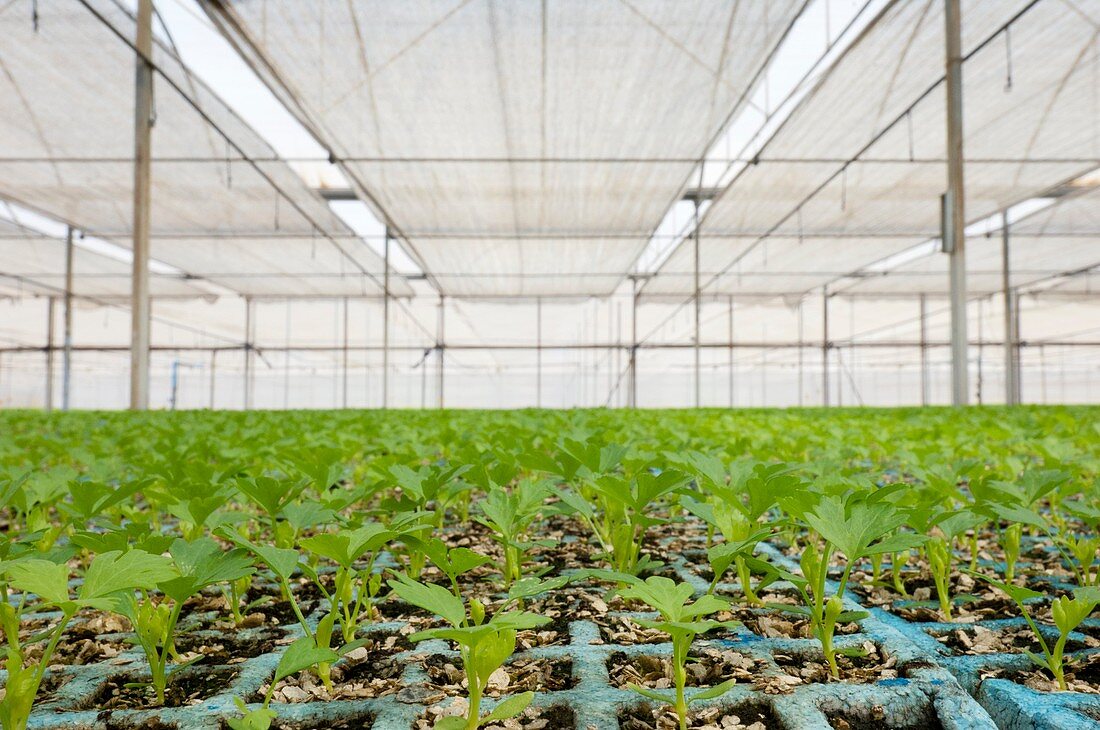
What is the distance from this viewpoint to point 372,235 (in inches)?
461

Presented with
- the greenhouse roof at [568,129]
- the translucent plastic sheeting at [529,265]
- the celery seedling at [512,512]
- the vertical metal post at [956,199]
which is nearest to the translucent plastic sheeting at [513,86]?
the greenhouse roof at [568,129]

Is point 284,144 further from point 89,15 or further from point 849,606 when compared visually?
point 849,606

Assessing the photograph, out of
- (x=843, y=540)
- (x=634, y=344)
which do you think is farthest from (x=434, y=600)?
(x=634, y=344)

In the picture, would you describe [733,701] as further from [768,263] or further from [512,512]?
[768,263]

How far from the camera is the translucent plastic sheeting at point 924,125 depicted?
19.3ft

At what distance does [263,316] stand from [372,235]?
10.4m

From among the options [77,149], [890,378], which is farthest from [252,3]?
[890,378]

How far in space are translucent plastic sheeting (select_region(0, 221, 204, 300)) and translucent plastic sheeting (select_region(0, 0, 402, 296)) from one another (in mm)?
1495

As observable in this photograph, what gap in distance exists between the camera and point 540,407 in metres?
9.67

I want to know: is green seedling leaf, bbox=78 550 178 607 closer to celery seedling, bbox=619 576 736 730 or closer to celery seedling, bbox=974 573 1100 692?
celery seedling, bbox=619 576 736 730

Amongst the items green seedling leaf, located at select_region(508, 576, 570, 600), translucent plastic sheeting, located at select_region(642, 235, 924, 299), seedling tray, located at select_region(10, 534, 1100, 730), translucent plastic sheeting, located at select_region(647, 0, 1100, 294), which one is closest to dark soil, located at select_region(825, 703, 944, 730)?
seedling tray, located at select_region(10, 534, 1100, 730)

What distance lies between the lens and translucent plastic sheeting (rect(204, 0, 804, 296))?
18.5 feet

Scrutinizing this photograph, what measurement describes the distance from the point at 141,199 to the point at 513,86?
3.96m

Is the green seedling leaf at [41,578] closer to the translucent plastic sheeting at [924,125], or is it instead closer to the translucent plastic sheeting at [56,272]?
the translucent plastic sheeting at [924,125]
